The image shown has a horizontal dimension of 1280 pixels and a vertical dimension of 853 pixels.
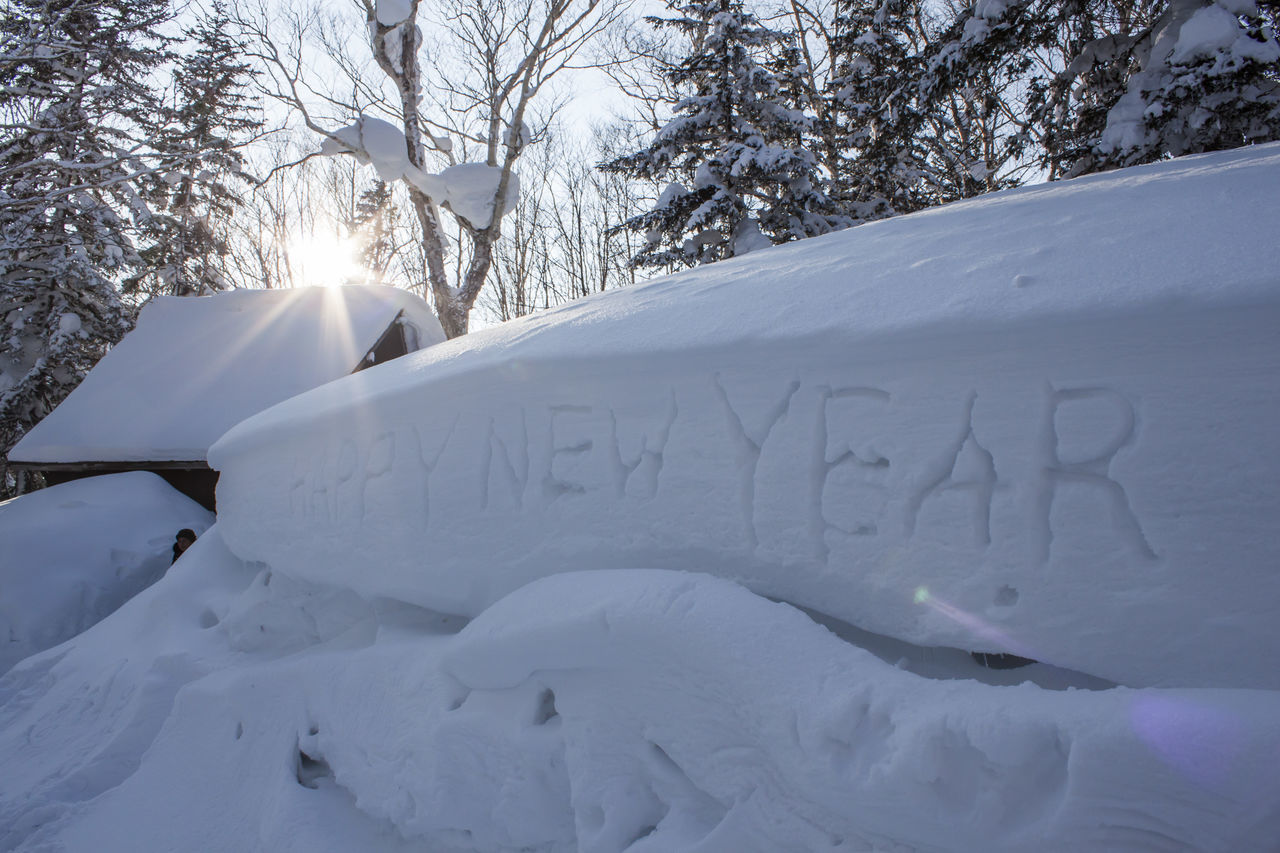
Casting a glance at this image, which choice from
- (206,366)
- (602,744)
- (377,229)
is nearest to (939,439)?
(602,744)

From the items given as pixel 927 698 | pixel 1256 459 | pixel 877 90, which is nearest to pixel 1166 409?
pixel 1256 459

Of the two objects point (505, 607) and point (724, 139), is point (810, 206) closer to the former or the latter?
point (724, 139)

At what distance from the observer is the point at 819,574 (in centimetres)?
145

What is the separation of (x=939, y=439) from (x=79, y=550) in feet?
22.1

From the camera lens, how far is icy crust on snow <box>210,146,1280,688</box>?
3.56 feet

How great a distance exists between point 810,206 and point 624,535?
9.15 meters

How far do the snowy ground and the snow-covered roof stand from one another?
554 centimetres

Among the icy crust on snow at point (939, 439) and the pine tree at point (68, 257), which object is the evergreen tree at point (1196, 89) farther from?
the pine tree at point (68, 257)

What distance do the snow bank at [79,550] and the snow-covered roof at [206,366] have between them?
67 centimetres

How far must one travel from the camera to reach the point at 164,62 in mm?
12508

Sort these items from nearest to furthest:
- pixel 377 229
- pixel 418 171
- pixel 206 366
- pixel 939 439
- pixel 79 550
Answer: pixel 939 439 → pixel 79 550 → pixel 206 366 → pixel 418 171 → pixel 377 229

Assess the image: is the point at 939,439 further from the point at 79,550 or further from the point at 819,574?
the point at 79,550

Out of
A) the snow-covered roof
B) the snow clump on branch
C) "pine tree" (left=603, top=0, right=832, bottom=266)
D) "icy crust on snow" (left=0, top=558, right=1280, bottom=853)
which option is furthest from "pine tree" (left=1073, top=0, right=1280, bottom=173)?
the snow-covered roof

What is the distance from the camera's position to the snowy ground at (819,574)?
106 cm
